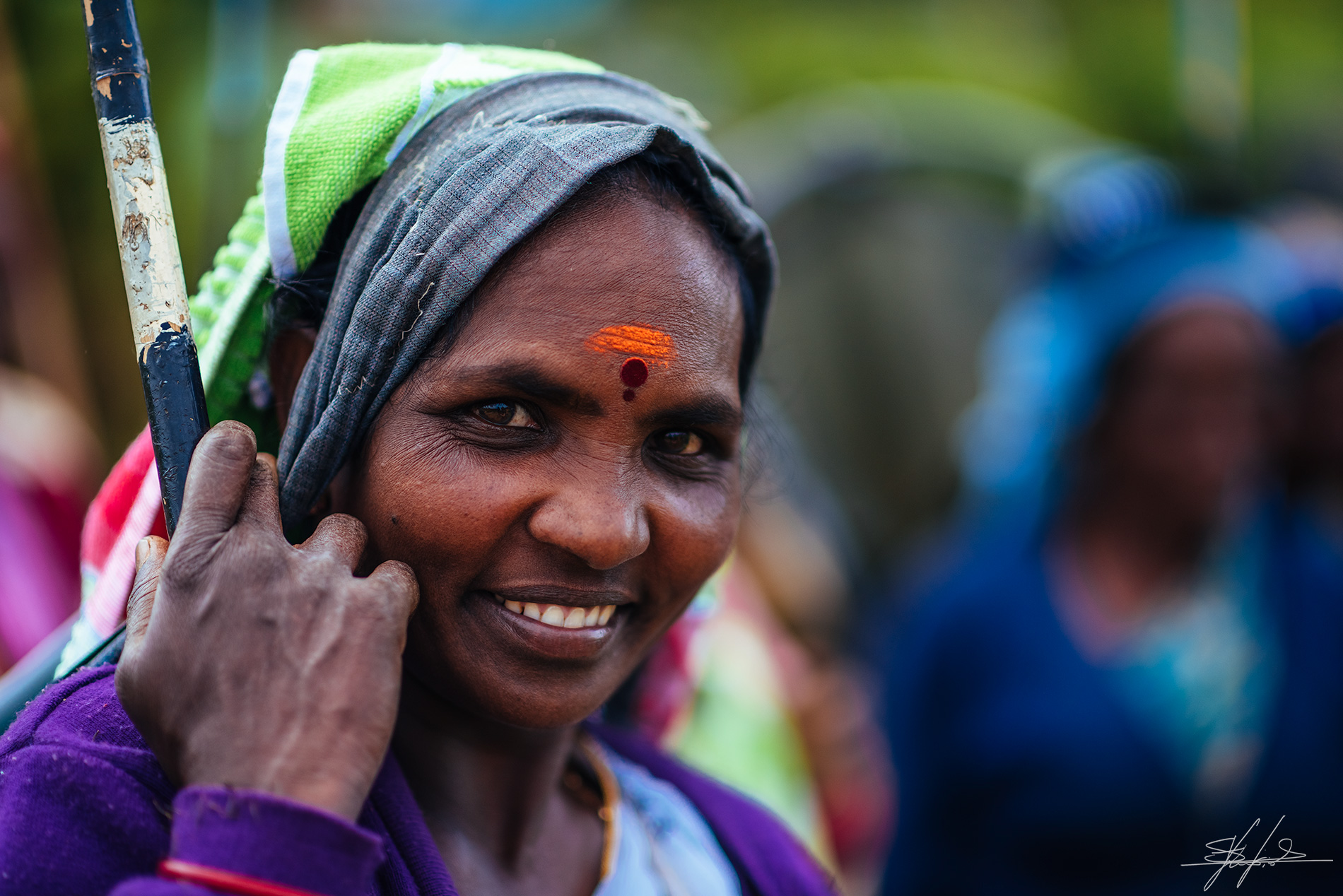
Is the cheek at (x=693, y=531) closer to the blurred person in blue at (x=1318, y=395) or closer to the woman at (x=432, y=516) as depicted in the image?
the woman at (x=432, y=516)

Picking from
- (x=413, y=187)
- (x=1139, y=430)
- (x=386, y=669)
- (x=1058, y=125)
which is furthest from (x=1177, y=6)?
(x=386, y=669)

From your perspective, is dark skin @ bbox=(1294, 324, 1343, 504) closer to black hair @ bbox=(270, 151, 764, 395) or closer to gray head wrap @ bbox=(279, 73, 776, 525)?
black hair @ bbox=(270, 151, 764, 395)

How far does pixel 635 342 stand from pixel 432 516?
0.31m

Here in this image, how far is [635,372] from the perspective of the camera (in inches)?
53.9

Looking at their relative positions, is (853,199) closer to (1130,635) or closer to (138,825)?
(1130,635)

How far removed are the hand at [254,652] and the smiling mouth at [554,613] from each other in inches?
6.8

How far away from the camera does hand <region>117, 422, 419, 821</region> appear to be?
1.10 metres

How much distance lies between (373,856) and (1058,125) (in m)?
6.29

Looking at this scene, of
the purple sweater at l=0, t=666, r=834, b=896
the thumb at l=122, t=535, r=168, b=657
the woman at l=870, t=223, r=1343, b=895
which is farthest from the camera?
the woman at l=870, t=223, r=1343, b=895

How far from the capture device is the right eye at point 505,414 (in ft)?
4.50

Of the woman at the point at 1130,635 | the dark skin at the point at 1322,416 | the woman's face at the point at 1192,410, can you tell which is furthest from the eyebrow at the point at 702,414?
the dark skin at the point at 1322,416
